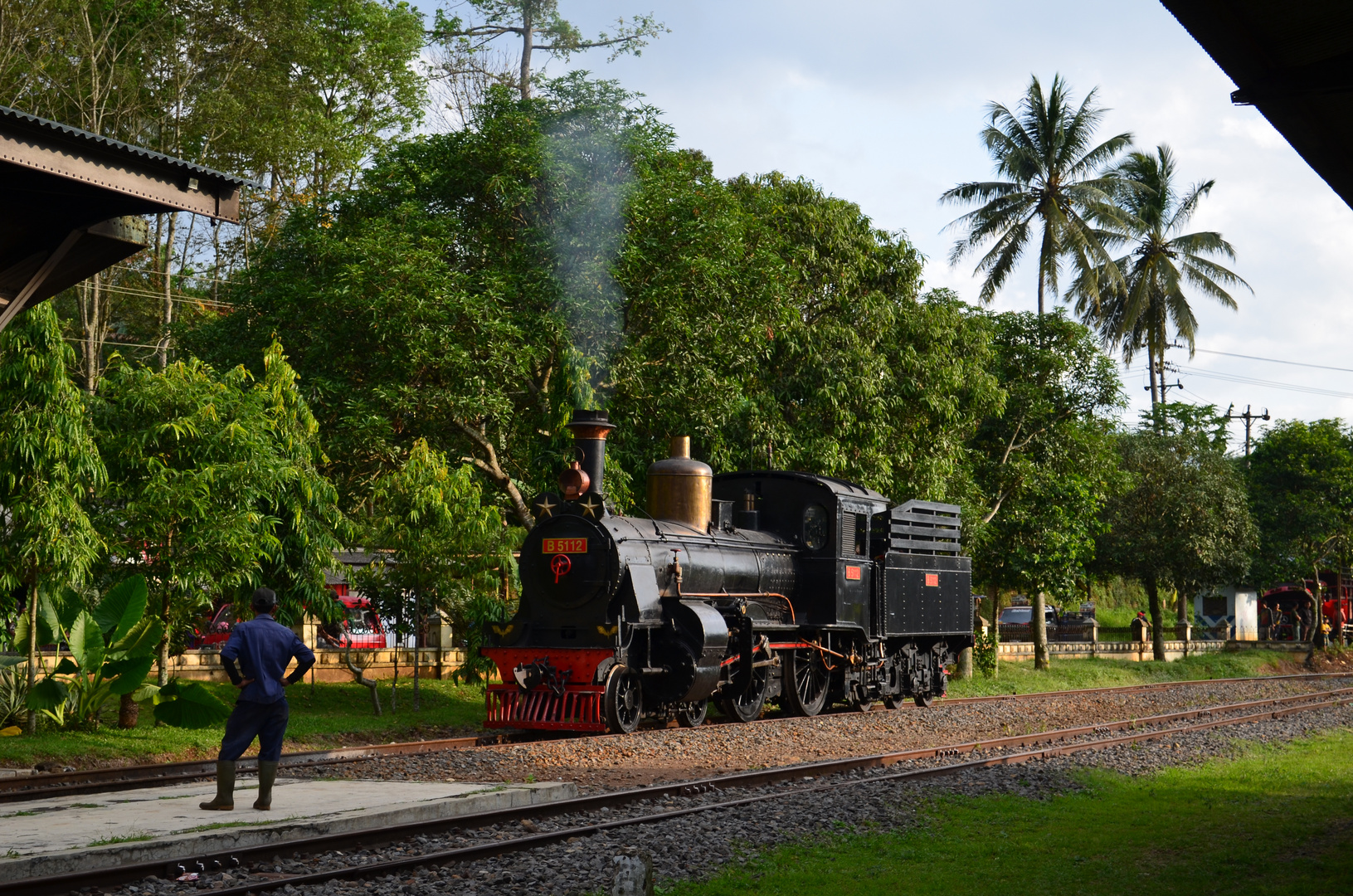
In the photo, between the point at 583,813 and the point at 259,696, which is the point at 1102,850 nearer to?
the point at 583,813

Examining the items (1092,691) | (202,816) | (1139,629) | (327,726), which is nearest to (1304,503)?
(1139,629)

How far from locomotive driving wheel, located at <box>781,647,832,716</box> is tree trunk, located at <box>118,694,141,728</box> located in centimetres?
804

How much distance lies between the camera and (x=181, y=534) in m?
13.6

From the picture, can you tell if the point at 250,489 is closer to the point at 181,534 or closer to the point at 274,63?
the point at 181,534

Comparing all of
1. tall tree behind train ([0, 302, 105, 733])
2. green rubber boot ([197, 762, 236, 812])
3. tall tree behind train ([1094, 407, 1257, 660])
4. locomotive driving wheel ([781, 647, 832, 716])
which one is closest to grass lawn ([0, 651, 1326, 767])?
tall tree behind train ([0, 302, 105, 733])

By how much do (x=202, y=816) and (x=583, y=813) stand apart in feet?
8.54

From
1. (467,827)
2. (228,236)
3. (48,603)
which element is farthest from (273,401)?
(228,236)

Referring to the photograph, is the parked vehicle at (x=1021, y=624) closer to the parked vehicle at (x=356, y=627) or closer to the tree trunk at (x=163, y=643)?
the parked vehicle at (x=356, y=627)

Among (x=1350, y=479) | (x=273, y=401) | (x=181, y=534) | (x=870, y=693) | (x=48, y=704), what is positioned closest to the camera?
(x=48, y=704)

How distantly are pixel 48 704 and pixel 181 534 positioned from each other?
2.22 metres

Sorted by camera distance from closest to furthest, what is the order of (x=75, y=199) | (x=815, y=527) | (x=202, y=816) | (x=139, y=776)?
1. (x=202, y=816)
2. (x=75, y=199)
3. (x=139, y=776)
4. (x=815, y=527)

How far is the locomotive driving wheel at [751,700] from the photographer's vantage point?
50.8ft

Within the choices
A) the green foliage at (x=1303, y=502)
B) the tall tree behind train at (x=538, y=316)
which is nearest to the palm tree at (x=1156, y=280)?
the green foliage at (x=1303, y=502)

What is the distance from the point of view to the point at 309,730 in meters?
14.1
